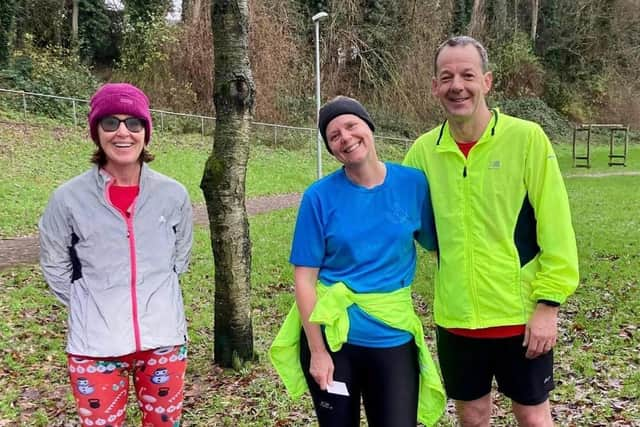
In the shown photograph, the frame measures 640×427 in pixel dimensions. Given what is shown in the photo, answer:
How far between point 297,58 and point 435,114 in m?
7.43

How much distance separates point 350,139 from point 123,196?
1.02m

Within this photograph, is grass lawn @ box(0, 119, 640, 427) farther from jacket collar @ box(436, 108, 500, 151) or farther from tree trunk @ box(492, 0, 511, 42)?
tree trunk @ box(492, 0, 511, 42)

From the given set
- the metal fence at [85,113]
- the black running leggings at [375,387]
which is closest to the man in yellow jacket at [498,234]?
the black running leggings at [375,387]

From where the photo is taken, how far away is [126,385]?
103 inches

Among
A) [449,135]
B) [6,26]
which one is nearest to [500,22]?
[6,26]

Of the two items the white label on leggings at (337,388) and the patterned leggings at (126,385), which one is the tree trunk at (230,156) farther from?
the white label on leggings at (337,388)

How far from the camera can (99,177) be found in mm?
2576

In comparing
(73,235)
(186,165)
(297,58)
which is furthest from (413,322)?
(297,58)

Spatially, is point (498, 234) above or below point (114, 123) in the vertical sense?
below

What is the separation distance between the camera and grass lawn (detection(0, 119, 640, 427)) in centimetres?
418

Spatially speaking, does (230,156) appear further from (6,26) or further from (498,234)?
(6,26)

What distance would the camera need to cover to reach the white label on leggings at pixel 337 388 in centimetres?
242

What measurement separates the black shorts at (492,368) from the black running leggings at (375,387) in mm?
332

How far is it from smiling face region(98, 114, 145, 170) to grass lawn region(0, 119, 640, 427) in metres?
2.22
